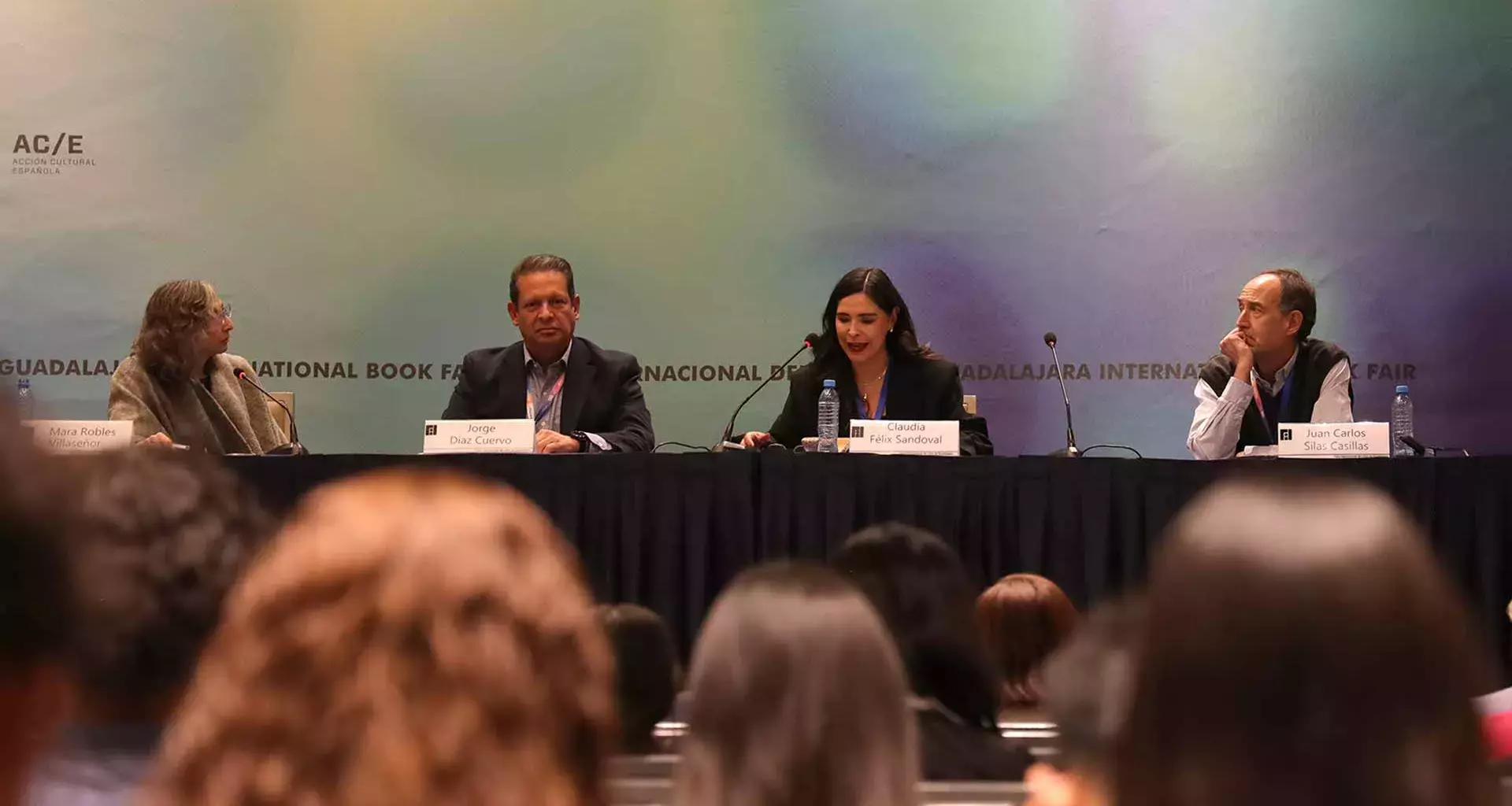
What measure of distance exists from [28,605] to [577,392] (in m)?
4.01

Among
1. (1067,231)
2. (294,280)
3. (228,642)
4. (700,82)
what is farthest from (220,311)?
(228,642)

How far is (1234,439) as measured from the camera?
4.54m

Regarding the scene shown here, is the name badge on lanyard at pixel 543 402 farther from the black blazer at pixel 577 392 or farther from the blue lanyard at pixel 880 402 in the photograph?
the blue lanyard at pixel 880 402

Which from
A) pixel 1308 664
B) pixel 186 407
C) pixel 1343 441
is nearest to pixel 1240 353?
pixel 1343 441

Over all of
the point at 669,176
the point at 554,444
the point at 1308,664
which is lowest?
the point at 1308,664

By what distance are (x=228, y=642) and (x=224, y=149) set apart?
569 cm

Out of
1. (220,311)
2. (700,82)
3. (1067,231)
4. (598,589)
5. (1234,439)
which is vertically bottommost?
(598,589)

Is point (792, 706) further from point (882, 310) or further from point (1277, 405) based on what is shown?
point (1277, 405)

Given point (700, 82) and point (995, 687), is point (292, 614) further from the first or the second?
point (700, 82)

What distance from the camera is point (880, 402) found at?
184 inches

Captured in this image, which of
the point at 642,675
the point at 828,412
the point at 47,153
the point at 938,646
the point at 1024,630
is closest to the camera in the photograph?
the point at 642,675

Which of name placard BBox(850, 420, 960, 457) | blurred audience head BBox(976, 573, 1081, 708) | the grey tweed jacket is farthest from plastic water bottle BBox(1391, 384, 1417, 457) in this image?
the grey tweed jacket

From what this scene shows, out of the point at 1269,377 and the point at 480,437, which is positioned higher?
the point at 1269,377

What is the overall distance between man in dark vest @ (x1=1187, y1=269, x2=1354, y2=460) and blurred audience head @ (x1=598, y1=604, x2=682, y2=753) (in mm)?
3264
